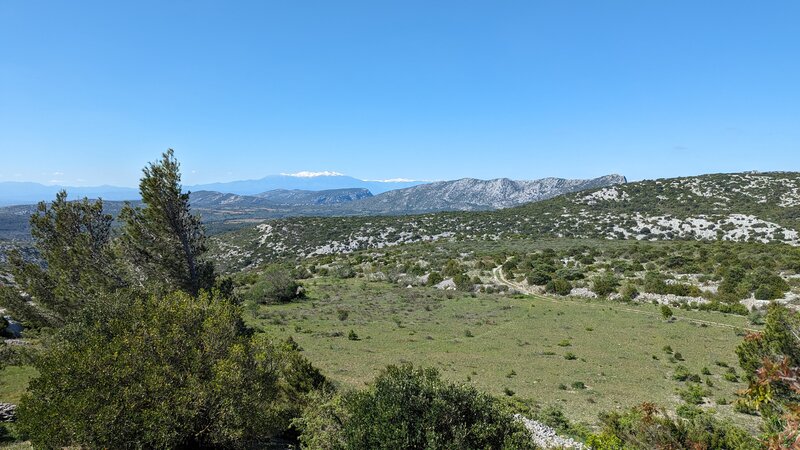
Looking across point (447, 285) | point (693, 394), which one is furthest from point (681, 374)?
point (447, 285)

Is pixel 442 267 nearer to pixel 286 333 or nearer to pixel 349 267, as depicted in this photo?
pixel 349 267

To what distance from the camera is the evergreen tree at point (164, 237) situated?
1998 centimetres

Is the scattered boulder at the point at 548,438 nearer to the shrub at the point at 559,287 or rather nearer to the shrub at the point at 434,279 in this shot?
the shrub at the point at 559,287

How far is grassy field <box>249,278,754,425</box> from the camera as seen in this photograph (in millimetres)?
21156

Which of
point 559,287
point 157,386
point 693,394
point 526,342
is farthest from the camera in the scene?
point 559,287

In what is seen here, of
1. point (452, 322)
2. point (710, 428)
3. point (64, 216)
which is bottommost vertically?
point (452, 322)

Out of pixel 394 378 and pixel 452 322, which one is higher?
pixel 394 378

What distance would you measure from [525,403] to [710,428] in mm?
7694

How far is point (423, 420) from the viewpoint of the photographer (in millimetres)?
9617

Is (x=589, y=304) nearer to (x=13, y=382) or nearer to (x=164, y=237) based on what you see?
(x=164, y=237)

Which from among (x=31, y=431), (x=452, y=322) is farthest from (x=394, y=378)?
(x=452, y=322)

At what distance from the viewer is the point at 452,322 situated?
124ft

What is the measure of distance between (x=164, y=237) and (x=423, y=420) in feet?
57.5

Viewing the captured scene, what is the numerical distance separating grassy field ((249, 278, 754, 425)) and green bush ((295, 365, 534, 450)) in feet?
31.2
